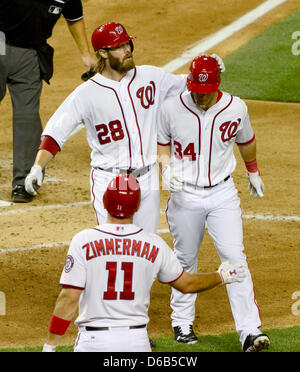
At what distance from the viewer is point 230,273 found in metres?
5.73

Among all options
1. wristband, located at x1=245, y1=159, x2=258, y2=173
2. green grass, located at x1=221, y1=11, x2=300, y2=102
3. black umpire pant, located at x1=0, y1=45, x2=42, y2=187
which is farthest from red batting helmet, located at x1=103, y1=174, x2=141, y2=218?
green grass, located at x1=221, y1=11, x2=300, y2=102

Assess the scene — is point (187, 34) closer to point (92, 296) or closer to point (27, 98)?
point (27, 98)

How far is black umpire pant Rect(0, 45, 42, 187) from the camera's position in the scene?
31.0ft

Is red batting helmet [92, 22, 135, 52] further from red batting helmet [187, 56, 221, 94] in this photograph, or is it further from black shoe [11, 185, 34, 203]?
black shoe [11, 185, 34, 203]

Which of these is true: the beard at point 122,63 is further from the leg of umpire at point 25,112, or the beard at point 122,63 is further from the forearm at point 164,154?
the leg of umpire at point 25,112

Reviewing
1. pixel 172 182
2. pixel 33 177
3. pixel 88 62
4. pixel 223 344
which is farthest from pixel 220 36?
pixel 33 177

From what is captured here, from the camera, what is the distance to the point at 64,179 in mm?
10477

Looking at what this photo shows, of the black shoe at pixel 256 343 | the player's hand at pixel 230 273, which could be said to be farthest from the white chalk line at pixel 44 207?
the player's hand at pixel 230 273

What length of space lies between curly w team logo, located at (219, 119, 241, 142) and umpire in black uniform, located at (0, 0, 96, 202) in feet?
8.55

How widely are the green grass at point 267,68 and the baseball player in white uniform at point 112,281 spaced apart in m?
8.22

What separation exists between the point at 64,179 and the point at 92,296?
208 inches

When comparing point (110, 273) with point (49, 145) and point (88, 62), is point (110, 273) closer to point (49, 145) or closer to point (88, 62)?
point (49, 145)

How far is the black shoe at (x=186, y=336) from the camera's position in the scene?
23.1 feet
